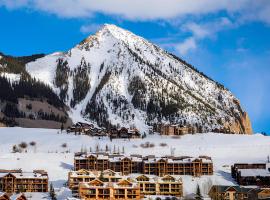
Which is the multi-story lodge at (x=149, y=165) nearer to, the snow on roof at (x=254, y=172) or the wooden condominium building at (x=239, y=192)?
the snow on roof at (x=254, y=172)

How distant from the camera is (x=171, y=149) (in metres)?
163

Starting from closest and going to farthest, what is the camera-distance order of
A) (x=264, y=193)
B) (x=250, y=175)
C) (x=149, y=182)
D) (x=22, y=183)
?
1. (x=264, y=193)
2. (x=22, y=183)
3. (x=149, y=182)
4. (x=250, y=175)

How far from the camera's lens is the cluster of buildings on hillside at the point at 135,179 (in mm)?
112125

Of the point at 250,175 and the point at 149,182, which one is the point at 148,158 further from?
the point at 250,175

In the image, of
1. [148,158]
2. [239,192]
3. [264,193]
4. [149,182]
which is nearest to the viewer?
[239,192]

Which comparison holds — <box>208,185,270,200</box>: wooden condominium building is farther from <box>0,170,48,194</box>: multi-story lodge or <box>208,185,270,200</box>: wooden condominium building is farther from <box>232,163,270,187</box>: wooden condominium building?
<box>0,170,48,194</box>: multi-story lodge

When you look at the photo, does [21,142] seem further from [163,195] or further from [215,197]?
[215,197]

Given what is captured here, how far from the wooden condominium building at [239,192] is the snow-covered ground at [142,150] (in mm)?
3699

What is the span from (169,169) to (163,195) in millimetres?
18893

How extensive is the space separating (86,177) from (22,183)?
12172mm

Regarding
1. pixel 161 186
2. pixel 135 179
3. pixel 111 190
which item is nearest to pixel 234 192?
pixel 161 186

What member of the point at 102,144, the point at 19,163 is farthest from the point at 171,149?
the point at 19,163

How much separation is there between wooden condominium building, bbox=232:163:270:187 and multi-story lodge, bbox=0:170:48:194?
39005 mm

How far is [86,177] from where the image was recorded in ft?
394
